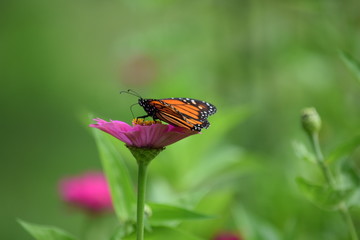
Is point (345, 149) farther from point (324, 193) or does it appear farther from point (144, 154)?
point (144, 154)

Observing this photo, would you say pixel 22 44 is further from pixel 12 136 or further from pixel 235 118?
pixel 235 118

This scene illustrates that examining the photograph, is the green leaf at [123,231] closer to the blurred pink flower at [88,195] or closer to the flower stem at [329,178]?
the flower stem at [329,178]

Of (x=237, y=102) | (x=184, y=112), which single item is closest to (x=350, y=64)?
(x=184, y=112)

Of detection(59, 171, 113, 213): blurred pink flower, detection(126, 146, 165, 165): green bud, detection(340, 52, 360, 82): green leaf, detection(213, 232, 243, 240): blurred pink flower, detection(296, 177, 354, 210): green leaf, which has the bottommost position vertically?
detection(296, 177, 354, 210): green leaf

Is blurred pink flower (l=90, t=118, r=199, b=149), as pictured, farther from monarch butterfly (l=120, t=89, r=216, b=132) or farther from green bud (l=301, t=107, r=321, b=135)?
green bud (l=301, t=107, r=321, b=135)

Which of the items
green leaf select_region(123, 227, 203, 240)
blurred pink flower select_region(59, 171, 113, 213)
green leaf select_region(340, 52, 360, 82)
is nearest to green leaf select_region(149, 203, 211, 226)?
green leaf select_region(123, 227, 203, 240)

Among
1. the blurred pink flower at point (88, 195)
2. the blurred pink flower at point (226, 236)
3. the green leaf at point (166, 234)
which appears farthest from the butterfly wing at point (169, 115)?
the blurred pink flower at point (88, 195)

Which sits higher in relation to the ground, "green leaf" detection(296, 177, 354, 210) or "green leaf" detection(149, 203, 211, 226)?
"green leaf" detection(296, 177, 354, 210)
